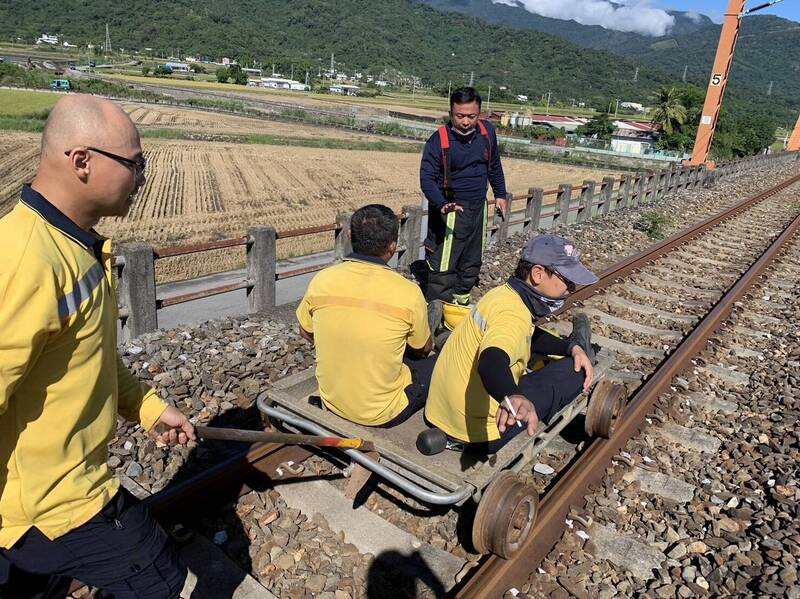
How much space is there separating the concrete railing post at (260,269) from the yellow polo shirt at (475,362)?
152 inches

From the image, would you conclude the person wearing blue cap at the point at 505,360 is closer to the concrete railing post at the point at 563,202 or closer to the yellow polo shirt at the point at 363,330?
the yellow polo shirt at the point at 363,330

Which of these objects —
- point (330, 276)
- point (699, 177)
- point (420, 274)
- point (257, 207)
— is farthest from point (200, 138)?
point (330, 276)

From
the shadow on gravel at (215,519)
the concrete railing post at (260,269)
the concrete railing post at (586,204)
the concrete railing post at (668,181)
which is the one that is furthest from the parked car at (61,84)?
the shadow on gravel at (215,519)

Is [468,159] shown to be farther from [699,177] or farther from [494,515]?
[699,177]

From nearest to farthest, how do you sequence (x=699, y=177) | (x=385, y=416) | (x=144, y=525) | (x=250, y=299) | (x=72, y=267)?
(x=72, y=267) → (x=144, y=525) → (x=385, y=416) → (x=250, y=299) → (x=699, y=177)

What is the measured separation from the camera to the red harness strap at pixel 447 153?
6551 millimetres

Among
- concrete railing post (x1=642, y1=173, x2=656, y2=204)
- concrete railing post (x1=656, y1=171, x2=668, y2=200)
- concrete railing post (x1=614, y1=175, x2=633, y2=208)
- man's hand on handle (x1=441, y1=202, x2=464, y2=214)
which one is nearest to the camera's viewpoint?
man's hand on handle (x1=441, y1=202, x2=464, y2=214)

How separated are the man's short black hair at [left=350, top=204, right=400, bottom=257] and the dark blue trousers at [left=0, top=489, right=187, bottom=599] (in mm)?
1794

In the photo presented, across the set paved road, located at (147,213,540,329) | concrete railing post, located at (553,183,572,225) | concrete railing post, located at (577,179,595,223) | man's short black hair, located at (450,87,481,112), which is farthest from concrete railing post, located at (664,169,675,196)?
man's short black hair, located at (450,87,481,112)

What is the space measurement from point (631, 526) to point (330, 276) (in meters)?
2.42

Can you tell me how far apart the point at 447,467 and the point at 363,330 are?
3.11ft

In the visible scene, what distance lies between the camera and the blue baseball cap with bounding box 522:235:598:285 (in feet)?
10.8

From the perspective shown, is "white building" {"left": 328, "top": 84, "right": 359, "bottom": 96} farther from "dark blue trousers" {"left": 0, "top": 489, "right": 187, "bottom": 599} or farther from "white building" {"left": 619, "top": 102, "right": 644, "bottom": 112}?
"dark blue trousers" {"left": 0, "top": 489, "right": 187, "bottom": 599}

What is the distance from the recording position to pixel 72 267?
1656 millimetres
